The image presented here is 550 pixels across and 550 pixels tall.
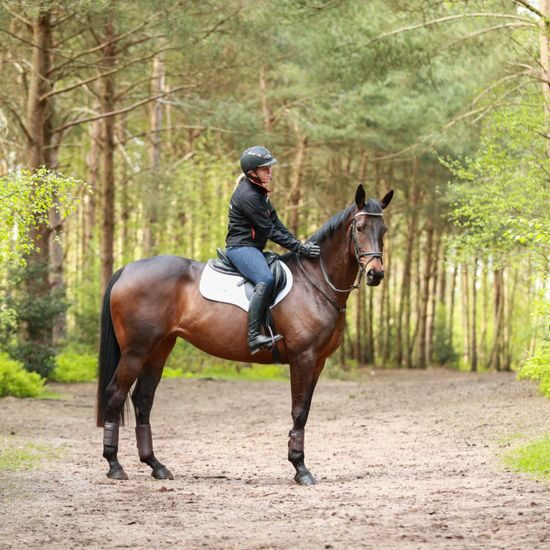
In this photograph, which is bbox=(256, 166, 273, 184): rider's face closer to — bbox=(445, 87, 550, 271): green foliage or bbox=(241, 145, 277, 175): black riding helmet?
bbox=(241, 145, 277, 175): black riding helmet

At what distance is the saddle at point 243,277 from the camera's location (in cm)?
870

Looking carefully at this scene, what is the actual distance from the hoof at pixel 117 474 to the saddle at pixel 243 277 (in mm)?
1963

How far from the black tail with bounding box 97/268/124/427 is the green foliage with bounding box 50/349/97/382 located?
37.0ft

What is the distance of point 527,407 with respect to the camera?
1378 centimetres

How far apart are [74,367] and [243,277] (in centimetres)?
1385

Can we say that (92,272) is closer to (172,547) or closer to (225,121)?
(225,121)

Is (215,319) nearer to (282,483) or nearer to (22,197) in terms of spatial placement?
(282,483)

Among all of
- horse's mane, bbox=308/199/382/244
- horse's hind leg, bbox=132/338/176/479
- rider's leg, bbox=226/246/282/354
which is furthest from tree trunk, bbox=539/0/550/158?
horse's hind leg, bbox=132/338/176/479

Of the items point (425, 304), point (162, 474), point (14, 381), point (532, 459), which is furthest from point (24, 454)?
point (425, 304)

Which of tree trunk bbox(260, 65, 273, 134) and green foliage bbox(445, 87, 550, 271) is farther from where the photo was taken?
tree trunk bbox(260, 65, 273, 134)

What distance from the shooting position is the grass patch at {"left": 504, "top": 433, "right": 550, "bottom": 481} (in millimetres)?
8328

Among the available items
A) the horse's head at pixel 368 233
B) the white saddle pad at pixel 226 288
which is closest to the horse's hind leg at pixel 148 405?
the white saddle pad at pixel 226 288

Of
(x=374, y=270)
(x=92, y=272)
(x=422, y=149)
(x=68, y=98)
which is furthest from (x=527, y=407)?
(x=68, y=98)

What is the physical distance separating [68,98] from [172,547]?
72.0ft
